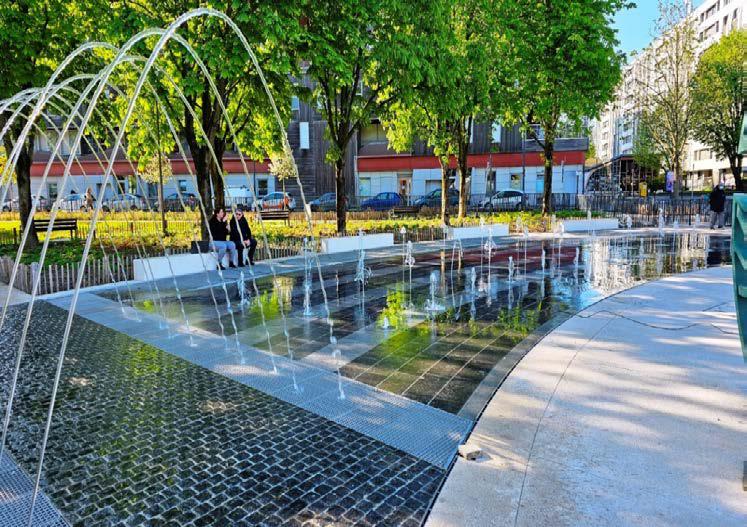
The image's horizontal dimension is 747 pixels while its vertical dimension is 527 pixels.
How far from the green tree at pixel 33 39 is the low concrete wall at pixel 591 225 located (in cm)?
2096

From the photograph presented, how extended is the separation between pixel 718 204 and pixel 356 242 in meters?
16.8

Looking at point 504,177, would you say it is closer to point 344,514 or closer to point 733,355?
point 733,355

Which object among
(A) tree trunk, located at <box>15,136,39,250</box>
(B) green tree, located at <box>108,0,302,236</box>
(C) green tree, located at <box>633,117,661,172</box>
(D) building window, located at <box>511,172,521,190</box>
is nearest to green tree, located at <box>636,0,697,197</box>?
(D) building window, located at <box>511,172,521,190</box>

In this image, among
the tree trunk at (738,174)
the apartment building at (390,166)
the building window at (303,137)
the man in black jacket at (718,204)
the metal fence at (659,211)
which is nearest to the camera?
the tree trunk at (738,174)

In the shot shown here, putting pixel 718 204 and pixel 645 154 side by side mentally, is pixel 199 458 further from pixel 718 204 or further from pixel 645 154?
pixel 645 154

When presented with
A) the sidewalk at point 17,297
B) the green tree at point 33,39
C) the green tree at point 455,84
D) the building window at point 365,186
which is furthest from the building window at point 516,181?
the sidewalk at point 17,297

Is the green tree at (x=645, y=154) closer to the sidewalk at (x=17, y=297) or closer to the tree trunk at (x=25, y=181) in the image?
the tree trunk at (x=25, y=181)

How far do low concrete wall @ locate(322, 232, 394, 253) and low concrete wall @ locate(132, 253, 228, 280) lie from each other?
4.50 meters

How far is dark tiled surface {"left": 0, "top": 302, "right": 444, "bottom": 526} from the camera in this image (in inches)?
149

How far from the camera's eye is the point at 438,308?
9.88 metres

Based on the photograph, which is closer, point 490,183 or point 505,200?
point 505,200

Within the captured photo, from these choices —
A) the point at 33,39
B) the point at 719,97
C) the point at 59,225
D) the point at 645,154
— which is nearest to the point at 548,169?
the point at 719,97

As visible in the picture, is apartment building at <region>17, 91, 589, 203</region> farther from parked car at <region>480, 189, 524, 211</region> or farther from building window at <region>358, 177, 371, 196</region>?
parked car at <region>480, 189, 524, 211</region>

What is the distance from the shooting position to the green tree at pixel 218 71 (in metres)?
12.7
